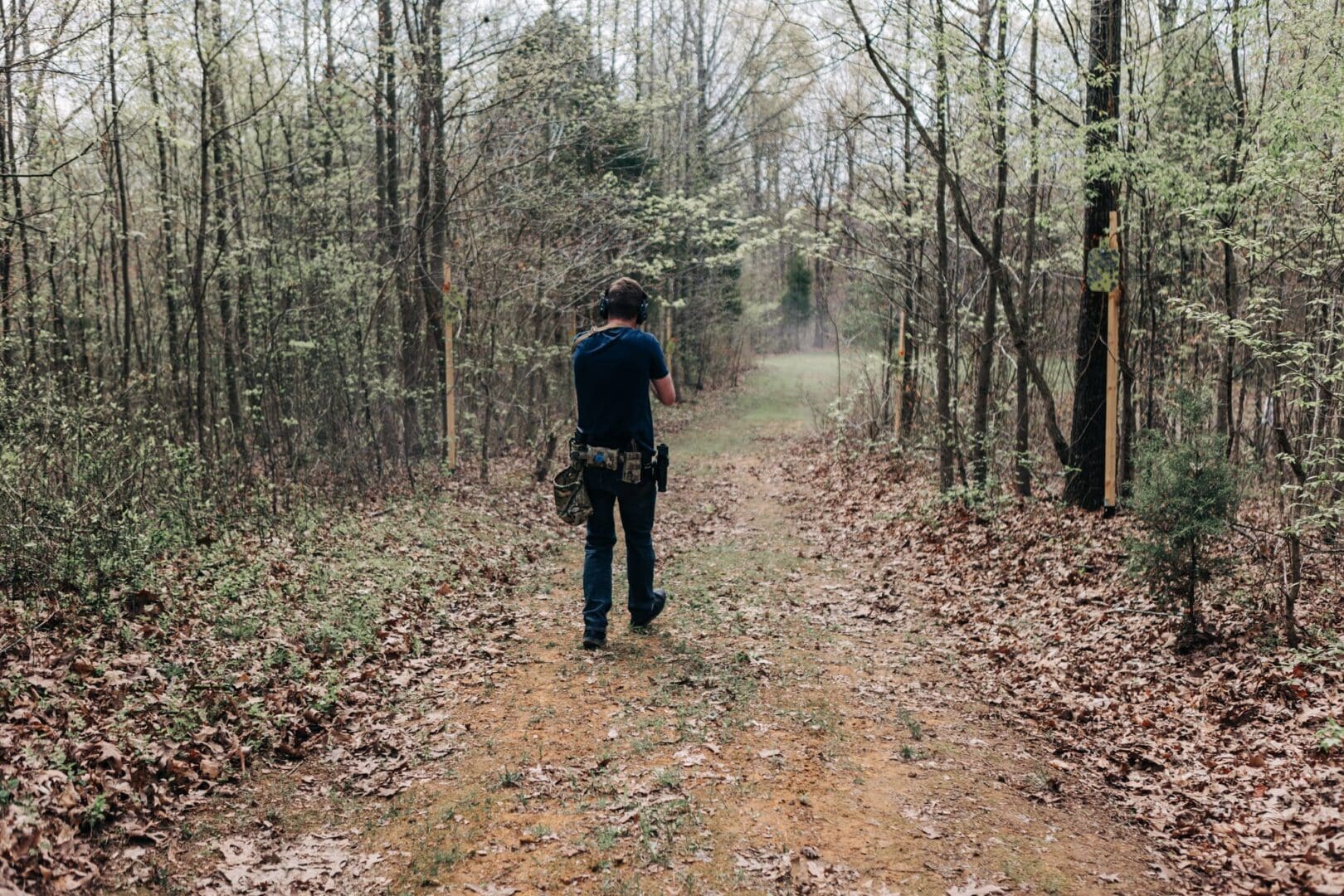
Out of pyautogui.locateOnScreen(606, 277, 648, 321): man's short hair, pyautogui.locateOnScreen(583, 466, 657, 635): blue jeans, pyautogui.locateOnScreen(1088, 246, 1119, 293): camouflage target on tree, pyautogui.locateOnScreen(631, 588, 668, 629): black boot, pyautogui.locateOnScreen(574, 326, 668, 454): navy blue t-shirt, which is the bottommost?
pyautogui.locateOnScreen(631, 588, 668, 629): black boot

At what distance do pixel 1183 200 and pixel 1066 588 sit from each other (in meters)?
3.77

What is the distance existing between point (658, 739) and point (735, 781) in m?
0.64

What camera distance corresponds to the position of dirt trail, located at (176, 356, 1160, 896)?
3834mm

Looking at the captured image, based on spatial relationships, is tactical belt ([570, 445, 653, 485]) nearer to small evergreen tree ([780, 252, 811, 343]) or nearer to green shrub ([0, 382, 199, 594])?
green shrub ([0, 382, 199, 594])

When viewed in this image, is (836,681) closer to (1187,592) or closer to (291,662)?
(1187,592)

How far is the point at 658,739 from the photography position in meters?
5.11

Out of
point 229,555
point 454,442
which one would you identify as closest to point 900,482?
point 454,442

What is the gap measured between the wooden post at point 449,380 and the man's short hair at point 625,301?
6972 mm

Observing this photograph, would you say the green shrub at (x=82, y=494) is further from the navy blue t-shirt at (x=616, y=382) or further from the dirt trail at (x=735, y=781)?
the navy blue t-shirt at (x=616, y=382)

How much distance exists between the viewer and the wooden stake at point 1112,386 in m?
9.48

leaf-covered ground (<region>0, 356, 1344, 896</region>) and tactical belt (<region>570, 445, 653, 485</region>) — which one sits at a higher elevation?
tactical belt (<region>570, 445, 653, 485</region>)

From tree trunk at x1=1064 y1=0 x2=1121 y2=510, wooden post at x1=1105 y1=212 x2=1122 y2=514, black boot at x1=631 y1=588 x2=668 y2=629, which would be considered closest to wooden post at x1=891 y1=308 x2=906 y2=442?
tree trunk at x1=1064 y1=0 x2=1121 y2=510

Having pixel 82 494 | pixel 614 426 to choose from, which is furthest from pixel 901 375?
pixel 82 494

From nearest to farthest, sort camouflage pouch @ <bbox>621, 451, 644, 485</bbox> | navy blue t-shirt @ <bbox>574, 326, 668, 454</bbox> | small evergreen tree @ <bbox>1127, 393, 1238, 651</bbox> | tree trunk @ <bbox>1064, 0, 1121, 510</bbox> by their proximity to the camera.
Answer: small evergreen tree @ <bbox>1127, 393, 1238, 651</bbox> → navy blue t-shirt @ <bbox>574, 326, 668, 454</bbox> → camouflage pouch @ <bbox>621, 451, 644, 485</bbox> → tree trunk @ <bbox>1064, 0, 1121, 510</bbox>
